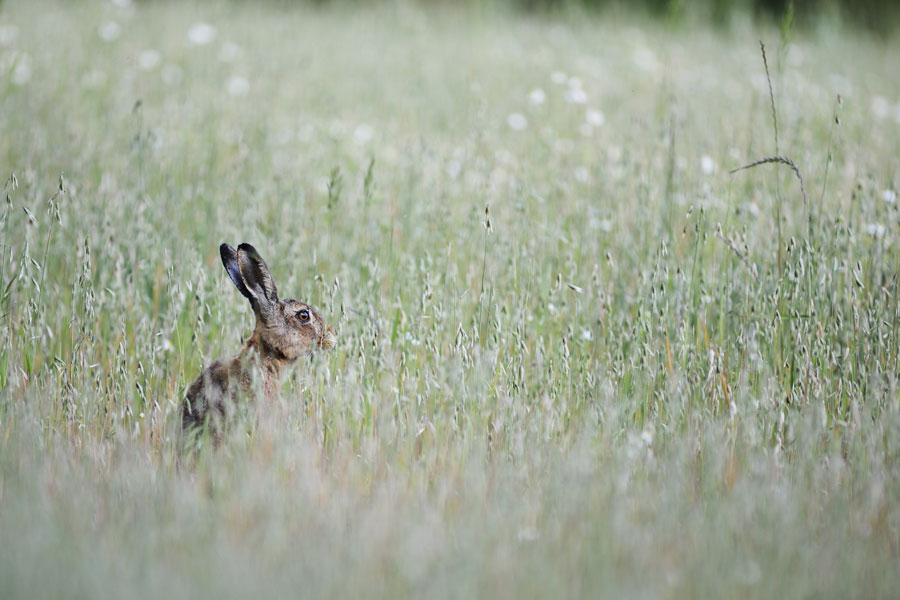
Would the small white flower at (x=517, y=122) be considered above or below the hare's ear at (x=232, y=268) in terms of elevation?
below

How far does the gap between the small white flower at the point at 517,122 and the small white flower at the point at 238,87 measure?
230 centimetres

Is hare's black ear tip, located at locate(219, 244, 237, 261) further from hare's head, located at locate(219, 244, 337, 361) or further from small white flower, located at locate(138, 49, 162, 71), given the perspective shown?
small white flower, located at locate(138, 49, 162, 71)

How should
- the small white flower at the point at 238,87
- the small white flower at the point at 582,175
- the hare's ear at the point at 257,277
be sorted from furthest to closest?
the small white flower at the point at 238,87
the small white flower at the point at 582,175
the hare's ear at the point at 257,277

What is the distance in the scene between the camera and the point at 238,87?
23.9 feet

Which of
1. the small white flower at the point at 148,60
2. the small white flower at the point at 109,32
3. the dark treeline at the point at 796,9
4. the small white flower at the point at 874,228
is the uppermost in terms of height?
the small white flower at the point at 109,32

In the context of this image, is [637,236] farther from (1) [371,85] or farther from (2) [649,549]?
(1) [371,85]

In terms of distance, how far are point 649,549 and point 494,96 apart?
596 cm

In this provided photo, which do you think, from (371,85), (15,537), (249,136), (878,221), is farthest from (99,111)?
(878,221)

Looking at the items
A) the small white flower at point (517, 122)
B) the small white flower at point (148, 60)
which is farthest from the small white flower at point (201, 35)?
the small white flower at point (517, 122)

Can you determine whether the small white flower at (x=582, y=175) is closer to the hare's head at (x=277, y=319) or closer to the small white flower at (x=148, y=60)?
the hare's head at (x=277, y=319)

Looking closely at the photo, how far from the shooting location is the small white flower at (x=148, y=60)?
24.6 feet

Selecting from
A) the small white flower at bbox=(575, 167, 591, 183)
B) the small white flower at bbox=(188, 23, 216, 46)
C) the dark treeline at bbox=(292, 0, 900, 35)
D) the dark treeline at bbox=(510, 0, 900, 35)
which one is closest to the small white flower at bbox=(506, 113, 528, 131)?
the small white flower at bbox=(575, 167, 591, 183)

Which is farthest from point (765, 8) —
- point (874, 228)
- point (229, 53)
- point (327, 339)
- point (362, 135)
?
point (327, 339)

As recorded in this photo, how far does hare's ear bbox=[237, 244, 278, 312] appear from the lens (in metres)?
3.21
